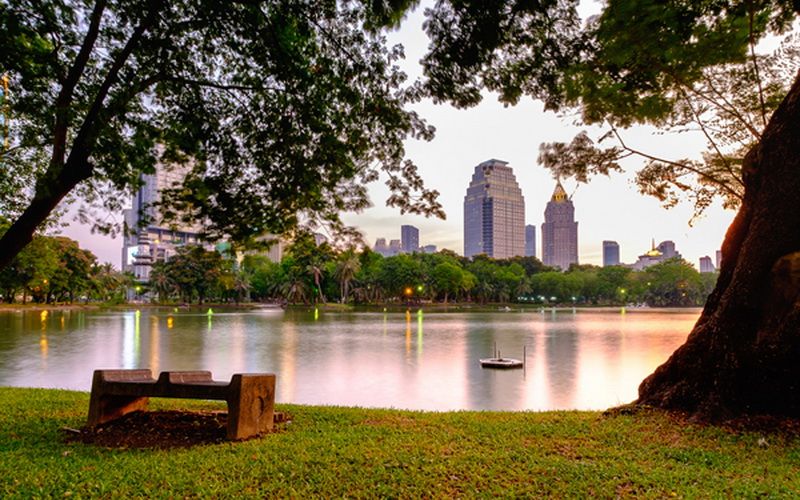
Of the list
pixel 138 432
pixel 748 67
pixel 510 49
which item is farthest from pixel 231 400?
pixel 748 67

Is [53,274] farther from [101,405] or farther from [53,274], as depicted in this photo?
[101,405]

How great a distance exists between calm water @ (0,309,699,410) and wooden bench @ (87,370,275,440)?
693 cm

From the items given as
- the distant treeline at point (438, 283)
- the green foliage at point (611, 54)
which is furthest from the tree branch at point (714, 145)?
the distant treeline at point (438, 283)

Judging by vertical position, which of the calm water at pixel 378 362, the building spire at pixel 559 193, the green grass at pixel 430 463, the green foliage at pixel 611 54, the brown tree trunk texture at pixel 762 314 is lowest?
the calm water at pixel 378 362

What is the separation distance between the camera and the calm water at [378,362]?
45.2ft

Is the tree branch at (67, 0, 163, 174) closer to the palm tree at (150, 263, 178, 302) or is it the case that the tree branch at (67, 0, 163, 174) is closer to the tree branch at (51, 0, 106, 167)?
the tree branch at (51, 0, 106, 167)

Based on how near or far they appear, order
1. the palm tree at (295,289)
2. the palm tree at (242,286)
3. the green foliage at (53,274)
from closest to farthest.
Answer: the green foliage at (53,274), the palm tree at (295,289), the palm tree at (242,286)

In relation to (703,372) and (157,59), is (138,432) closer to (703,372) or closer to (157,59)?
(157,59)

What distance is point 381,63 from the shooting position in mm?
6961

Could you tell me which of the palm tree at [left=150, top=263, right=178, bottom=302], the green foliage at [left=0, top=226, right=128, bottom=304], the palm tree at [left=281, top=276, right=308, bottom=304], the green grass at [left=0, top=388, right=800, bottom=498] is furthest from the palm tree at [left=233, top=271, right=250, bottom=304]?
the green grass at [left=0, top=388, right=800, bottom=498]

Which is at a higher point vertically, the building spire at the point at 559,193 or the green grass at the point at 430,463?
the building spire at the point at 559,193

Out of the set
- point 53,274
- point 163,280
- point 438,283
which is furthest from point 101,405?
point 163,280

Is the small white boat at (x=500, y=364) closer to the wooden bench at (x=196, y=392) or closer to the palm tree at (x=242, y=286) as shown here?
the wooden bench at (x=196, y=392)

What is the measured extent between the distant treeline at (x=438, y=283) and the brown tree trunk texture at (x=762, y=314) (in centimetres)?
6508
